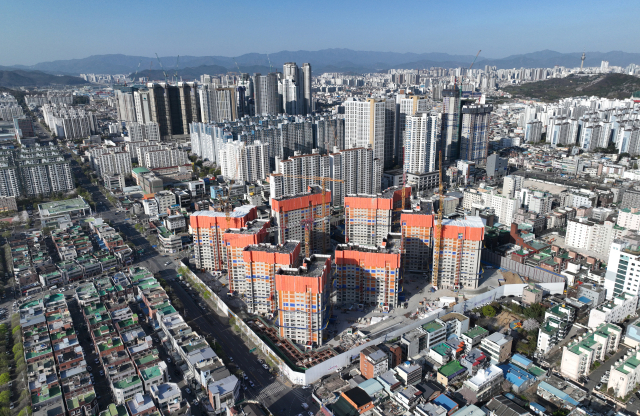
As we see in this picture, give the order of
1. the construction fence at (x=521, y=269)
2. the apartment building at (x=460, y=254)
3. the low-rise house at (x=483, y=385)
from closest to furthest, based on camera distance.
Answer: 1. the low-rise house at (x=483, y=385)
2. the apartment building at (x=460, y=254)
3. the construction fence at (x=521, y=269)

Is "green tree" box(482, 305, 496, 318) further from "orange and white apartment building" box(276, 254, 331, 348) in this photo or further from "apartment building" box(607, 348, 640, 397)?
"orange and white apartment building" box(276, 254, 331, 348)

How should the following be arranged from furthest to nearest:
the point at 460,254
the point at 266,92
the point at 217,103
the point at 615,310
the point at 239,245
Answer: the point at 266,92
the point at 217,103
the point at 460,254
the point at 239,245
the point at 615,310

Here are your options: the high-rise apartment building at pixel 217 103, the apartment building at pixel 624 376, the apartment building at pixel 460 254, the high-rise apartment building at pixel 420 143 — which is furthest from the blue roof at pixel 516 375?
the high-rise apartment building at pixel 217 103

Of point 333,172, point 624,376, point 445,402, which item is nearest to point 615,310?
point 624,376

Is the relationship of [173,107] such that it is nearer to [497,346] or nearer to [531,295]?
[531,295]

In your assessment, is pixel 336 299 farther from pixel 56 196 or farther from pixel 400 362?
pixel 56 196

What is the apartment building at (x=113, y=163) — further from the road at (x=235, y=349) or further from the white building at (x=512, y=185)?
the white building at (x=512, y=185)
